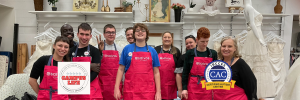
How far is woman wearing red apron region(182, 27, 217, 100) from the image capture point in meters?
2.04

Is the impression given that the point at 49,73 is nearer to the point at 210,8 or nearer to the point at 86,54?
the point at 86,54

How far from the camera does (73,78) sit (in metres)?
1.76

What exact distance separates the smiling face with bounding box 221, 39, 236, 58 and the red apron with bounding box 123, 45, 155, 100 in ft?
2.32

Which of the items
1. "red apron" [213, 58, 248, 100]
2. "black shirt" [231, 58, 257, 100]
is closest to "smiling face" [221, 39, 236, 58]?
"black shirt" [231, 58, 257, 100]

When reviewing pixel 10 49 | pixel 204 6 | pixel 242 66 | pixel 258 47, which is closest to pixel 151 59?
pixel 242 66

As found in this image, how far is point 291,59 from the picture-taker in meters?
5.20

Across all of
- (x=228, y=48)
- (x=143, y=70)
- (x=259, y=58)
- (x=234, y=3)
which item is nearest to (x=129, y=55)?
(x=143, y=70)

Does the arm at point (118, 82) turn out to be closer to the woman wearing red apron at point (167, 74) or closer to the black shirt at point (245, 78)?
the woman wearing red apron at point (167, 74)

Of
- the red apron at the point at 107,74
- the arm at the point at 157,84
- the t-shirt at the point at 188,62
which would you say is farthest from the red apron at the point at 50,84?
the t-shirt at the point at 188,62

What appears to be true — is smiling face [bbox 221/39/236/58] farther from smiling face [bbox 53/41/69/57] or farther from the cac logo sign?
smiling face [bbox 53/41/69/57]

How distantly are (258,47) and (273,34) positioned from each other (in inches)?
44.2

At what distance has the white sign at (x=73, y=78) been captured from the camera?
174cm

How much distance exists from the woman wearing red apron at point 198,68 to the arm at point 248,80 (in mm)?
312

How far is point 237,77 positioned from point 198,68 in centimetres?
36
